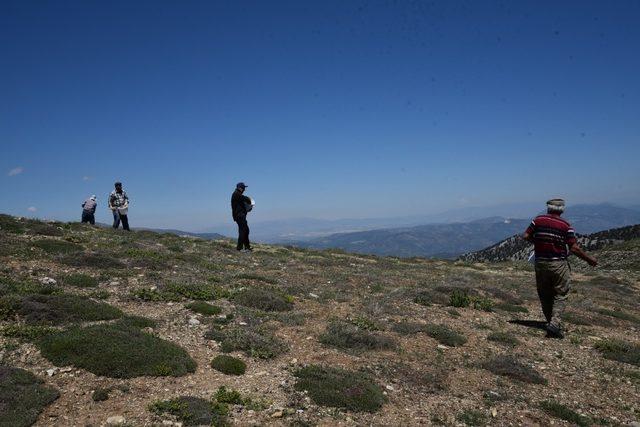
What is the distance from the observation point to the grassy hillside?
7.86 meters

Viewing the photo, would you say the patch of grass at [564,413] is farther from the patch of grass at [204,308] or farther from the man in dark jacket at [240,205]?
the man in dark jacket at [240,205]

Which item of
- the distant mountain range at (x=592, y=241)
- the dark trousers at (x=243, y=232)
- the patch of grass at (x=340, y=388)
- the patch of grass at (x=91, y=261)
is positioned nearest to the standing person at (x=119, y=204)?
the dark trousers at (x=243, y=232)

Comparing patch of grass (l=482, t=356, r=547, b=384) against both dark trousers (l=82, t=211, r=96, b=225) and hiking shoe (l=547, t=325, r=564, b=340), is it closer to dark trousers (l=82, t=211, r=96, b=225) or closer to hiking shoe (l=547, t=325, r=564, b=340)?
hiking shoe (l=547, t=325, r=564, b=340)


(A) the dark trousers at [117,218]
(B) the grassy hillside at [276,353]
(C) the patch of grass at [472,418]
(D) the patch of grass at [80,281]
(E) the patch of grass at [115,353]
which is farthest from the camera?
(A) the dark trousers at [117,218]

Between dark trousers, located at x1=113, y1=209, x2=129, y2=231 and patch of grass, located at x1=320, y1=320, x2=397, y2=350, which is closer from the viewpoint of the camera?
patch of grass, located at x1=320, y1=320, x2=397, y2=350

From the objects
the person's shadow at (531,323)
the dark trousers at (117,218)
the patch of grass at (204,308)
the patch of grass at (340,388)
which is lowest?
the person's shadow at (531,323)

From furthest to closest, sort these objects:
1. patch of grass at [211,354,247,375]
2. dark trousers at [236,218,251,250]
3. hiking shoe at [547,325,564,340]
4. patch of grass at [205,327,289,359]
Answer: dark trousers at [236,218,251,250] → hiking shoe at [547,325,564,340] → patch of grass at [205,327,289,359] → patch of grass at [211,354,247,375]

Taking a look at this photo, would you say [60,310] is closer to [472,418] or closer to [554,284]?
[472,418]

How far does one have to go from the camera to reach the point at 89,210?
3269cm

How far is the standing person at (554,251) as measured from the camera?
41.5ft

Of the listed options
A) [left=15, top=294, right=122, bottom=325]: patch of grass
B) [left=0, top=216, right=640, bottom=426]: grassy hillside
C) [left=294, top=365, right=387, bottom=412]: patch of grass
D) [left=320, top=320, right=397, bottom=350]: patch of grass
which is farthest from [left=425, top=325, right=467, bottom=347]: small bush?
[left=15, top=294, right=122, bottom=325]: patch of grass

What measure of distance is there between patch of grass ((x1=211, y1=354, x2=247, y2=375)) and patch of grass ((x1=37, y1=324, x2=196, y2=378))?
499 mm

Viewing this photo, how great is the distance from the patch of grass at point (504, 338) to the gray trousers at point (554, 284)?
1524mm

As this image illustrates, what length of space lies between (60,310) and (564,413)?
38.4ft
